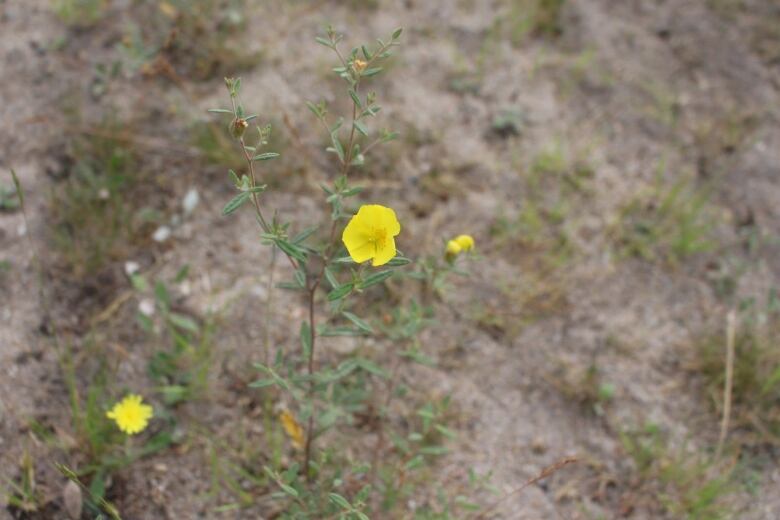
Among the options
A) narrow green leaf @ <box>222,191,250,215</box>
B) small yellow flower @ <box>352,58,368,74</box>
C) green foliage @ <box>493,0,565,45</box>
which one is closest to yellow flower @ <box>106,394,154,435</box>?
narrow green leaf @ <box>222,191,250,215</box>

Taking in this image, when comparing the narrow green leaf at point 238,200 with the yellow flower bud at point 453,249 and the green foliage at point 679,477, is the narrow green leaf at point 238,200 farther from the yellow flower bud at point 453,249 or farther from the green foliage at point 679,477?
the green foliage at point 679,477

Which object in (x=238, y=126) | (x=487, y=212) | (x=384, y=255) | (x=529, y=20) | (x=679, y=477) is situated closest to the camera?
(x=238, y=126)

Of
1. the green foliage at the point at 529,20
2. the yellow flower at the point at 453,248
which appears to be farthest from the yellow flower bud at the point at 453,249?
the green foliage at the point at 529,20

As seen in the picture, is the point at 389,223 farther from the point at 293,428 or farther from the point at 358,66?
the point at 293,428

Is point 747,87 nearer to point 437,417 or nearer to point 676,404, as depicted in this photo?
point 676,404

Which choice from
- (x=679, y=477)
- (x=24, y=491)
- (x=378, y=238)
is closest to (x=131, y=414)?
(x=24, y=491)
